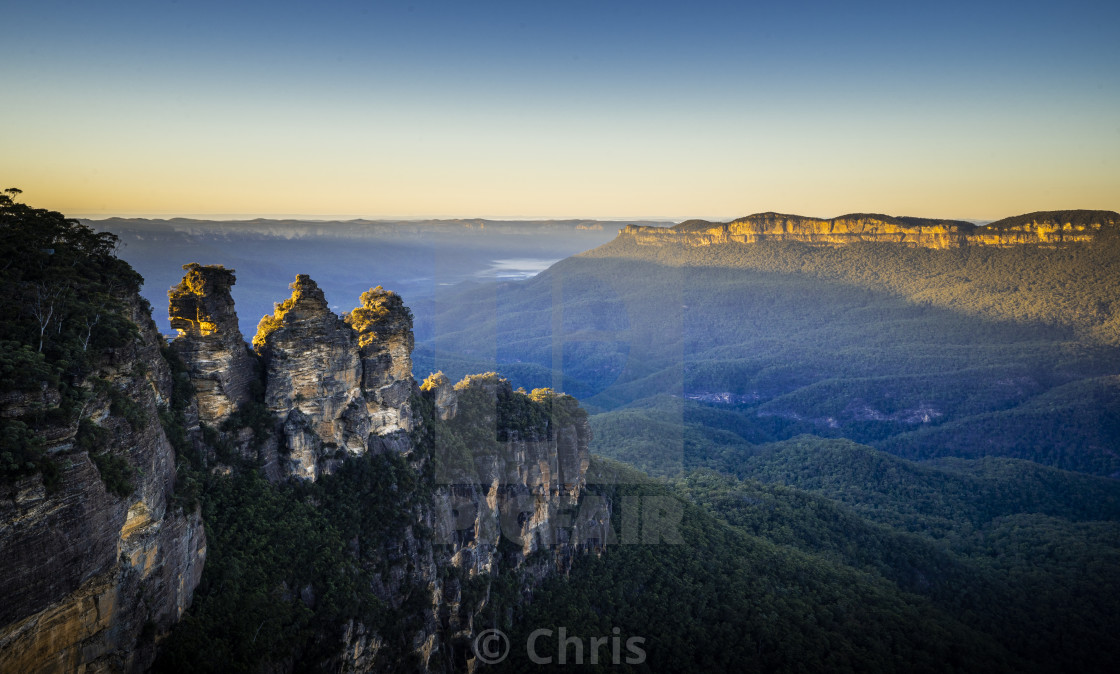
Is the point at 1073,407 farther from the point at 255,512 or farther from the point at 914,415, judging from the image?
the point at 255,512

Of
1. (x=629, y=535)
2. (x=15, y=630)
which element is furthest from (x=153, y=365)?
(x=629, y=535)

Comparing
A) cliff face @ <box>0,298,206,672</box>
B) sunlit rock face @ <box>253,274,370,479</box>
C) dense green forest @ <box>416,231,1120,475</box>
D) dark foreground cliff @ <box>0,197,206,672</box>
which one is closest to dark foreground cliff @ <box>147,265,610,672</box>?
sunlit rock face @ <box>253,274,370,479</box>

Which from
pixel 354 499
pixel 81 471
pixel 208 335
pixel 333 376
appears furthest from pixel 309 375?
pixel 81 471

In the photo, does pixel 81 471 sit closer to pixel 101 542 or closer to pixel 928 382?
pixel 101 542

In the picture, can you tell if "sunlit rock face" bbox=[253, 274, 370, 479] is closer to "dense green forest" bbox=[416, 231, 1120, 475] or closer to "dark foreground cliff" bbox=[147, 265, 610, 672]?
"dark foreground cliff" bbox=[147, 265, 610, 672]

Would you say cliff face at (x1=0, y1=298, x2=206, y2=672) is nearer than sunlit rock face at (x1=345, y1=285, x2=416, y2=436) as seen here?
Yes

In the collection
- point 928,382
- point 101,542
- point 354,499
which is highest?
point 101,542

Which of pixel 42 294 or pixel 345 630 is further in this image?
pixel 345 630
